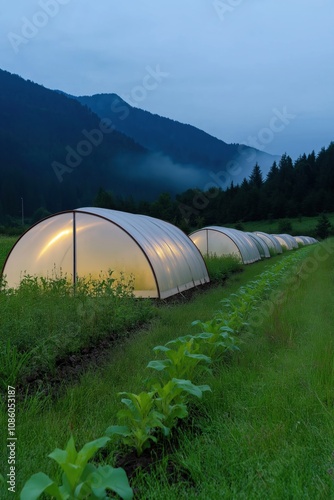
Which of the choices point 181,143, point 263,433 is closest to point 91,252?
point 263,433

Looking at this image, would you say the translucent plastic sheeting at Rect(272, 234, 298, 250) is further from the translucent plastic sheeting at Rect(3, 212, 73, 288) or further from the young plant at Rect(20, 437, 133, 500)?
the young plant at Rect(20, 437, 133, 500)

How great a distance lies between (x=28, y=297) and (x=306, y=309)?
400cm

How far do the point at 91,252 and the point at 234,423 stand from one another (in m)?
6.42

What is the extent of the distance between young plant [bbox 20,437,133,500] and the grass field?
38 centimetres

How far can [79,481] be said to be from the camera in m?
1.91

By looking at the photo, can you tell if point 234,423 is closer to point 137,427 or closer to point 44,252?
point 137,427

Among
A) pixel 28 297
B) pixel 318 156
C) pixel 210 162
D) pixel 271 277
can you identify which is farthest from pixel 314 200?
pixel 210 162

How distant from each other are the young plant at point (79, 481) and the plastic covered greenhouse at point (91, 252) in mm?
6667

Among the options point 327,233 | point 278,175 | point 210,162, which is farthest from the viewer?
point 210,162

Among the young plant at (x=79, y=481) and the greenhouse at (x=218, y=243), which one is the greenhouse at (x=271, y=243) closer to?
the greenhouse at (x=218, y=243)

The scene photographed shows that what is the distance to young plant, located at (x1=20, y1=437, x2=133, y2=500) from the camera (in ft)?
5.66

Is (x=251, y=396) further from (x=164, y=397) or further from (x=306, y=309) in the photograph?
(x=306, y=309)

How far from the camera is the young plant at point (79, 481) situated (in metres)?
1.73

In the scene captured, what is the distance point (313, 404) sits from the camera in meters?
2.99
